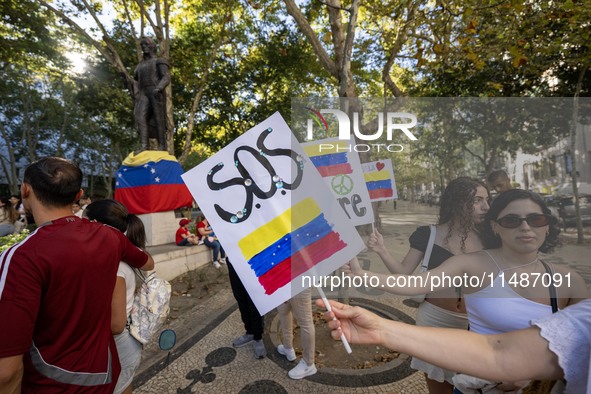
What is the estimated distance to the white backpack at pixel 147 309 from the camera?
191 centimetres

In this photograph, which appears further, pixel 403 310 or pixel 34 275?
pixel 403 310

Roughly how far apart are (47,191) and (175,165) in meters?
5.80

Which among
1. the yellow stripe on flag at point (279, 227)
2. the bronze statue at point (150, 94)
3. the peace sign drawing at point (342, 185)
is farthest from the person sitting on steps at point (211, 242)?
the yellow stripe on flag at point (279, 227)

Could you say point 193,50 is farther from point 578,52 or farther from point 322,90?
point 578,52

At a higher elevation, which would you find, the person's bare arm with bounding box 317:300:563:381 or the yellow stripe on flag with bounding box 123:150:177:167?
the yellow stripe on flag with bounding box 123:150:177:167

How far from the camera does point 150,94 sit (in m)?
6.81

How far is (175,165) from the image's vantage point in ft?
22.8

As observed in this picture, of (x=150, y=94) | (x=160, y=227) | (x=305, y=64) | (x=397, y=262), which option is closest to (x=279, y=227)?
(x=397, y=262)

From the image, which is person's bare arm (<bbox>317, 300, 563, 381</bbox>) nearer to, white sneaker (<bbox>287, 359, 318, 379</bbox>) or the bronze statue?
white sneaker (<bbox>287, 359, 318, 379</bbox>)

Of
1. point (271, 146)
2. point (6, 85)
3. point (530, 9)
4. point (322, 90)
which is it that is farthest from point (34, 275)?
point (6, 85)

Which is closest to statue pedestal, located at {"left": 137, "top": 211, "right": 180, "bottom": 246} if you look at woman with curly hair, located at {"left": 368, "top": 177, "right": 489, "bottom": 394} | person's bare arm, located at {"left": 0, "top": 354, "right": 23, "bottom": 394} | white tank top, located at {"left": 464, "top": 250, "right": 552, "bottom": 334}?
person's bare arm, located at {"left": 0, "top": 354, "right": 23, "bottom": 394}

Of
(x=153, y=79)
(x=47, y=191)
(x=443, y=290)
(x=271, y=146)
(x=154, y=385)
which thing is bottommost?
(x=154, y=385)

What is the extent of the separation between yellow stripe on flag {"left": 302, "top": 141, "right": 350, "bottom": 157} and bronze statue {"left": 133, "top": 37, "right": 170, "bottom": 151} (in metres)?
5.46

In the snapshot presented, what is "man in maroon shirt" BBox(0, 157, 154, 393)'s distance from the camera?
1.18 metres
